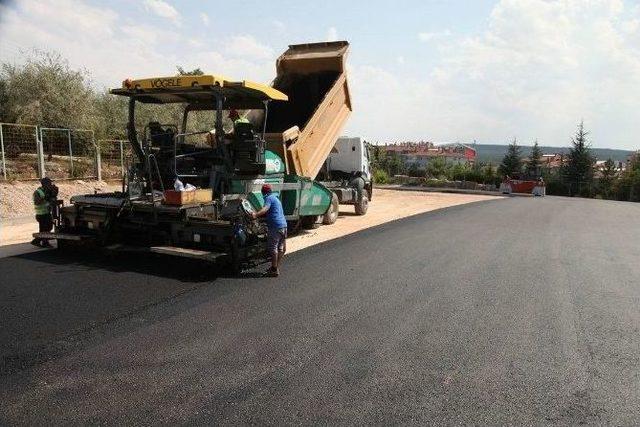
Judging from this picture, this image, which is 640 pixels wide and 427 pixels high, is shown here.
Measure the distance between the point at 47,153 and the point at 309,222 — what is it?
9370 mm

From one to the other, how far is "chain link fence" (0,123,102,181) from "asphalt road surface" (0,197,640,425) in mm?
7378

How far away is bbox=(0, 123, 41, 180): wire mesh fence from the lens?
532 inches

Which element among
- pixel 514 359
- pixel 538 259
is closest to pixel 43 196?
pixel 514 359

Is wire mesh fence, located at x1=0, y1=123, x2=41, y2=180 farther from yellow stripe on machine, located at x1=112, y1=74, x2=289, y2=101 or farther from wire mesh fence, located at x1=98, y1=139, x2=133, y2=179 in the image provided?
yellow stripe on machine, located at x1=112, y1=74, x2=289, y2=101

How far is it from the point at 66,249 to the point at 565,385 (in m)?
7.08

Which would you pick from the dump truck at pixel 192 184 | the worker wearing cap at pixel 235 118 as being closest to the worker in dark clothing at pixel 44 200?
the dump truck at pixel 192 184

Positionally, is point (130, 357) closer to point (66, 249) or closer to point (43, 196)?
point (66, 249)

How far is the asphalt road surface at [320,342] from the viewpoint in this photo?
3.31 metres

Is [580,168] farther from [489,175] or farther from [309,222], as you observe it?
[309,222]

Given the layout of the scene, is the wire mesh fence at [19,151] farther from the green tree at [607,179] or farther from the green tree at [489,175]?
the green tree at [607,179]

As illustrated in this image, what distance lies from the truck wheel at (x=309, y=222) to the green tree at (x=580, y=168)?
128 ft

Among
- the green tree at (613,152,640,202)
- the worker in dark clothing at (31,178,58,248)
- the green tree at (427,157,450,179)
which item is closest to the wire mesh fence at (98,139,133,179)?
the worker in dark clothing at (31,178,58,248)

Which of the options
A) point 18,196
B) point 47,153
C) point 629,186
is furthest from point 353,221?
point 629,186

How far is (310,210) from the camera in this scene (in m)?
10.2
